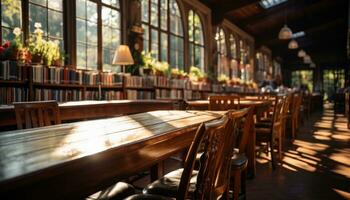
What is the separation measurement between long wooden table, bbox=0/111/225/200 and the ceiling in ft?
34.1

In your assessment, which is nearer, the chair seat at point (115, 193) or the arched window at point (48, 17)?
the chair seat at point (115, 193)

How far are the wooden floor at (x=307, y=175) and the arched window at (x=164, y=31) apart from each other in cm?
446

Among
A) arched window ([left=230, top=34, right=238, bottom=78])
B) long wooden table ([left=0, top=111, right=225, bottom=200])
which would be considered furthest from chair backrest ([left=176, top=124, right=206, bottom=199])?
arched window ([left=230, top=34, right=238, bottom=78])

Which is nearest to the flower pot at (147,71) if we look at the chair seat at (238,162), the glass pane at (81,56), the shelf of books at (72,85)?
the shelf of books at (72,85)

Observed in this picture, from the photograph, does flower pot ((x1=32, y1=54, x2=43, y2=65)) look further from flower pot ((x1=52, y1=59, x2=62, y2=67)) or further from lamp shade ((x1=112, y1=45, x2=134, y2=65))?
lamp shade ((x1=112, y1=45, x2=134, y2=65))

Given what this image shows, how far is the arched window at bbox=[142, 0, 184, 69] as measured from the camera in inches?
337

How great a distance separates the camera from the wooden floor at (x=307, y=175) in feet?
9.93

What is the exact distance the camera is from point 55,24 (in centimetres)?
573

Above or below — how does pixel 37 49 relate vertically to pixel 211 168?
above

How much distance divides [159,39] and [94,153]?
8162 mm

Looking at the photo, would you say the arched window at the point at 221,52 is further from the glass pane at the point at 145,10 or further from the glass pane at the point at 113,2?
the glass pane at the point at 113,2

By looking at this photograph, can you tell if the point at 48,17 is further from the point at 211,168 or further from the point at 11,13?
the point at 211,168

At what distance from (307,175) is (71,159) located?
3316 mm

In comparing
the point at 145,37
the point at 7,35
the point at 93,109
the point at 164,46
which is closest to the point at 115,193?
the point at 93,109
